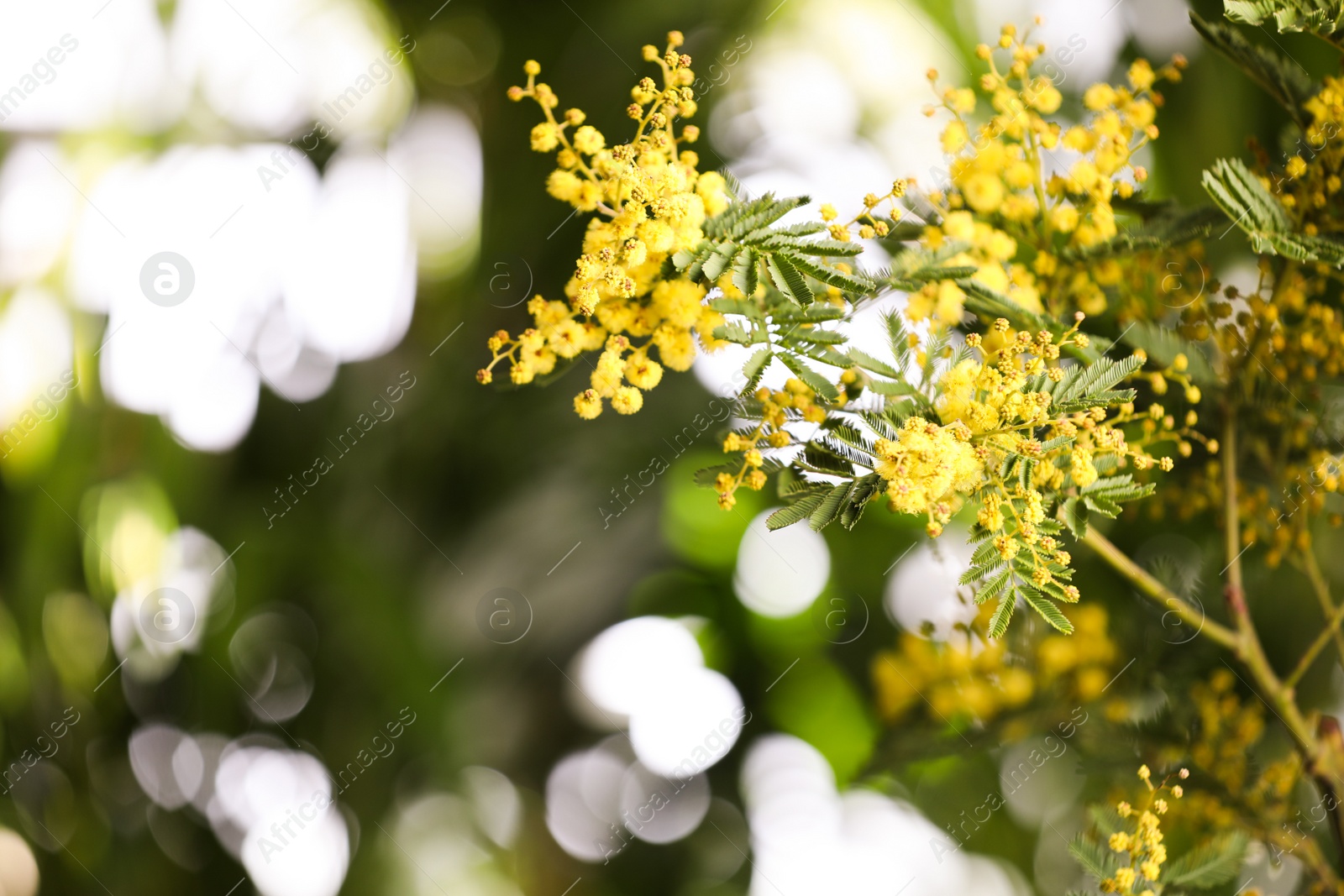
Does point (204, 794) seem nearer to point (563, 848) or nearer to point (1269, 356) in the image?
point (563, 848)

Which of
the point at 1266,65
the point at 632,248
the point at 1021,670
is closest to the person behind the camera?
the point at 632,248

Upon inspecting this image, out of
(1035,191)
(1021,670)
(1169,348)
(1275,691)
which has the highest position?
(1035,191)

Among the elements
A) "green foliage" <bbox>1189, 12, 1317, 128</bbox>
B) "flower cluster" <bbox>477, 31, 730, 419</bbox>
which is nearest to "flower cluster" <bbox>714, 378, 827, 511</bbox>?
"flower cluster" <bbox>477, 31, 730, 419</bbox>

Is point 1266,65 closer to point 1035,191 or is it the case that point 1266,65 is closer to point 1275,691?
point 1035,191

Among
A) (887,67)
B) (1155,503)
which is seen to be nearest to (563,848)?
(1155,503)

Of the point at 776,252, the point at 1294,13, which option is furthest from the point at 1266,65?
the point at 776,252

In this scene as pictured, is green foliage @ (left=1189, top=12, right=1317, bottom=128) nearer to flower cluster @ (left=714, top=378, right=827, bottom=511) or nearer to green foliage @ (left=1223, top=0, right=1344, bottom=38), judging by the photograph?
green foliage @ (left=1223, top=0, right=1344, bottom=38)
